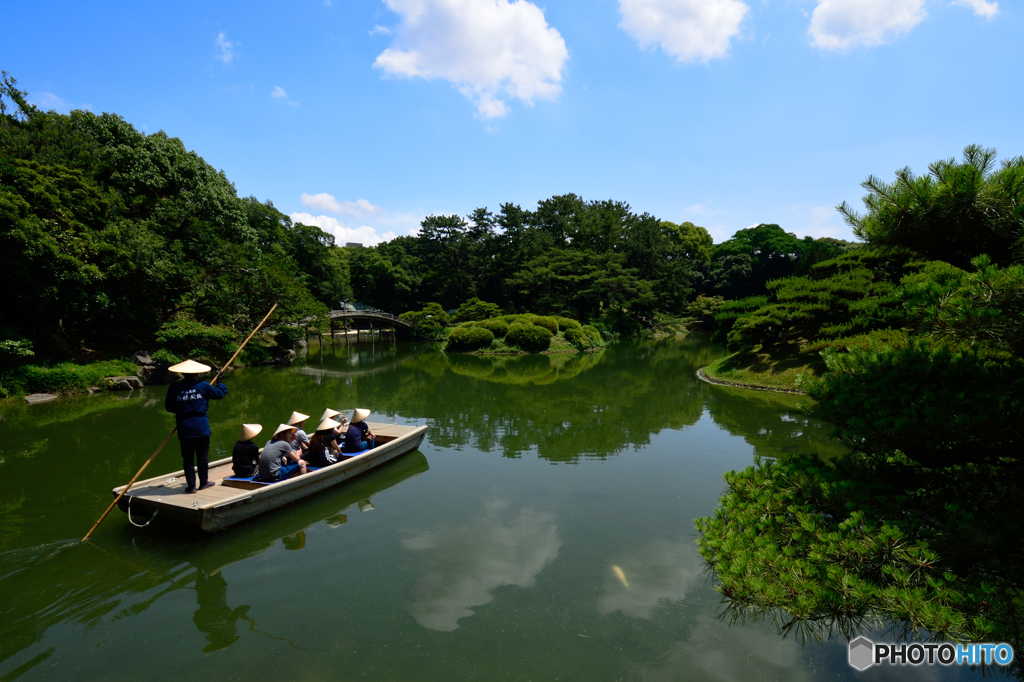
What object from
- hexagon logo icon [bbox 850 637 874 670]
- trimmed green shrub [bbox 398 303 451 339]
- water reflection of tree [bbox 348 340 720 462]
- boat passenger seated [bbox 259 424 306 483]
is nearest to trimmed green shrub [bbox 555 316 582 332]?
water reflection of tree [bbox 348 340 720 462]

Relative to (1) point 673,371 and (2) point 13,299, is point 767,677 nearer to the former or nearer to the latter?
(1) point 673,371

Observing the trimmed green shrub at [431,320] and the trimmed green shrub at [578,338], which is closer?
the trimmed green shrub at [578,338]

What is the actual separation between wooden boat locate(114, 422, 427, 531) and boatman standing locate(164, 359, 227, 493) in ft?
1.14

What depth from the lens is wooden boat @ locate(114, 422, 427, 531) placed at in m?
5.82

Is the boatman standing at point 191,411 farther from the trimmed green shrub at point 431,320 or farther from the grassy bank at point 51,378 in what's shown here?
the trimmed green shrub at point 431,320

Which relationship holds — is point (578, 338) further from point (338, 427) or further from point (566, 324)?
point (338, 427)

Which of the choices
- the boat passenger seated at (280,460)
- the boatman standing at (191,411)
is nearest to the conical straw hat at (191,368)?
the boatman standing at (191,411)

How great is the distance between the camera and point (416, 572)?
528cm

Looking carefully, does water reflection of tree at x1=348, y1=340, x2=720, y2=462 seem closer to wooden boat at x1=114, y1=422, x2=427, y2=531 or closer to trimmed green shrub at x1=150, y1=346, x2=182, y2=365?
wooden boat at x1=114, y1=422, x2=427, y2=531

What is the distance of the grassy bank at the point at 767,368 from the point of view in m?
15.7

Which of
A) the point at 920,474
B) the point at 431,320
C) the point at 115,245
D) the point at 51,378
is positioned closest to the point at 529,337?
the point at 431,320

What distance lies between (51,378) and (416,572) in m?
16.2

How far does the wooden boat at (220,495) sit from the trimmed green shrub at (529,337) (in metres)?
22.7

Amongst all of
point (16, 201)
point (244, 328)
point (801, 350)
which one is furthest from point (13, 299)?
point (801, 350)
